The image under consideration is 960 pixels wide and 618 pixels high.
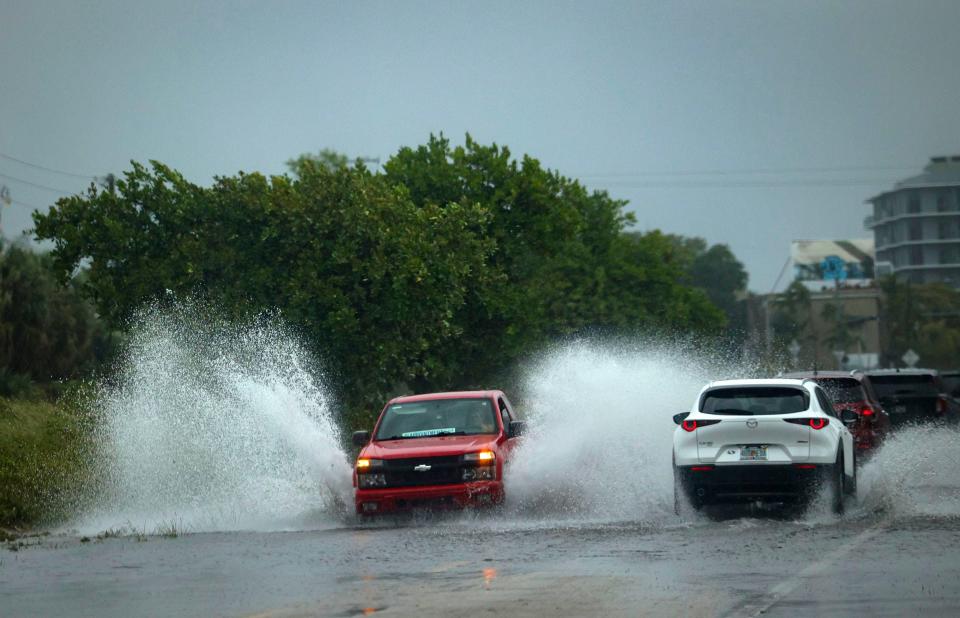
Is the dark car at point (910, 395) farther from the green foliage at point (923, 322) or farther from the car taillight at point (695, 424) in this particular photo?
the green foliage at point (923, 322)

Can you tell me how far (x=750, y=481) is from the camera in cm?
1752

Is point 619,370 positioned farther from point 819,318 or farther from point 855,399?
point 819,318

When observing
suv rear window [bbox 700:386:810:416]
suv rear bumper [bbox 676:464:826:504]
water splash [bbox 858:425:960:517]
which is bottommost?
water splash [bbox 858:425:960:517]

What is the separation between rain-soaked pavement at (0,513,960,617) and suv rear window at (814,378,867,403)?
6.50 m

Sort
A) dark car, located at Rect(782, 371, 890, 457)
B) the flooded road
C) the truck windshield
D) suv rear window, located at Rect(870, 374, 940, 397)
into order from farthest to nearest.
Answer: suv rear window, located at Rect(870, 374, 940, 397)
dark car, located at Rect(782, 371, 890, 457)
the truck windshield
the flooded road

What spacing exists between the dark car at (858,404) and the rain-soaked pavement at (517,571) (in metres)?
6.36

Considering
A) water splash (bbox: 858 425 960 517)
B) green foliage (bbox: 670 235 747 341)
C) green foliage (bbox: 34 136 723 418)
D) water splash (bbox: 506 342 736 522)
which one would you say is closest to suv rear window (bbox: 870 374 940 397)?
water splash (bbox: 858 425 960 517)

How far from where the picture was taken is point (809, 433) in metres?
17.5

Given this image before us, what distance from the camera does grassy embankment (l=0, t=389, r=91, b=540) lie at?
21.4m

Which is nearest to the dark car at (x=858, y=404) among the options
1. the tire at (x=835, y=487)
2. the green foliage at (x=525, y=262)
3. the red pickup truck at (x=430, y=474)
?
the tire at (x=835, y=487)

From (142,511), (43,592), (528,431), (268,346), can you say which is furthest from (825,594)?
(268,346)

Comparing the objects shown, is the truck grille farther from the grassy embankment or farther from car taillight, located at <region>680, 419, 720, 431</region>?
the grassy embankment

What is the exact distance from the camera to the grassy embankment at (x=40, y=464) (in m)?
21.4

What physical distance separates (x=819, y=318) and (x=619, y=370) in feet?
422
